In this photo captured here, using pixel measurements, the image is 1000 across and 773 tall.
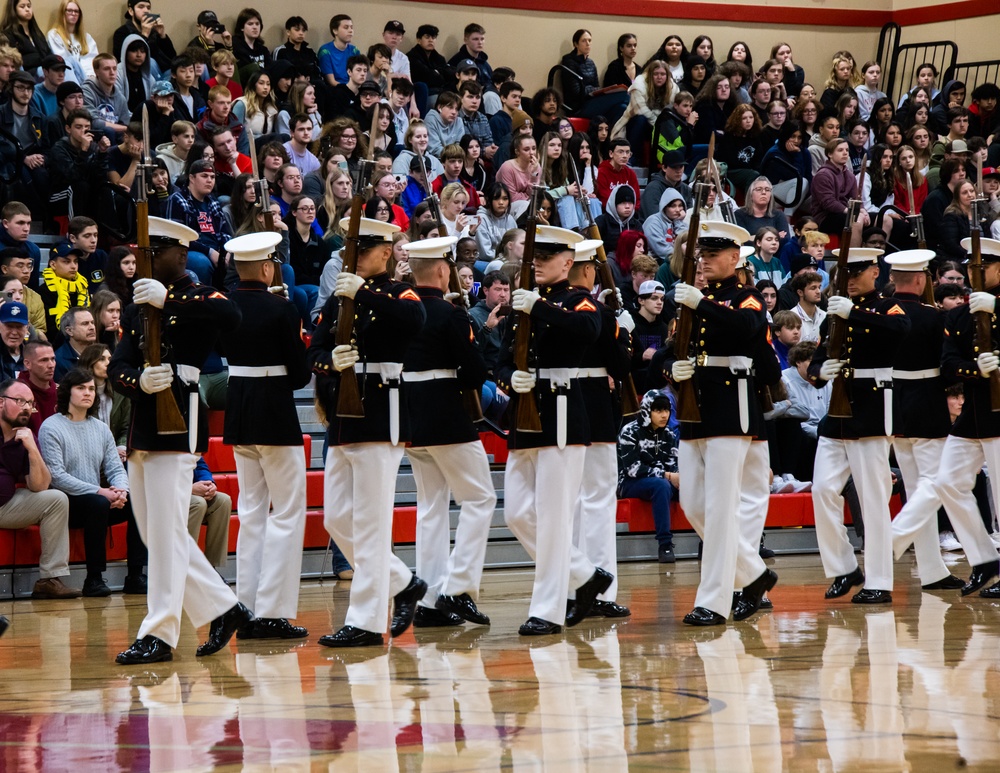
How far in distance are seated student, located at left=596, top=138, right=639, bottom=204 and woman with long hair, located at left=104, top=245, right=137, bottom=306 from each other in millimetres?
5986

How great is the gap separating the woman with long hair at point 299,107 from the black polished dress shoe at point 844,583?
24.9 ft

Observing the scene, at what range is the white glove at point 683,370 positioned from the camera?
7766 mm

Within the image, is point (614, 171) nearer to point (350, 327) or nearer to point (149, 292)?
point (350, 327)

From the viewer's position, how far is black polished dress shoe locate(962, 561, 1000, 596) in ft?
30.2

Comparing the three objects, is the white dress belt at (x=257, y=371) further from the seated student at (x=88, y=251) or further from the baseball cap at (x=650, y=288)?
the baseball cap at (x=650, y=288)

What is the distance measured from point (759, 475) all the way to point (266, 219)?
3218 millimetres

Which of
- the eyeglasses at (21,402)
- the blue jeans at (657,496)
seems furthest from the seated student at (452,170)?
the eyeglasses at (21,402)

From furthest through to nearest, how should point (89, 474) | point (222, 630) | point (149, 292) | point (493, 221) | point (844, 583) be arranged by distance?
point (493, 221)
point (89, 474)
point (844, 583)
point (222, 630)
point (149, 292)

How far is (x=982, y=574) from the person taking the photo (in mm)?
9258

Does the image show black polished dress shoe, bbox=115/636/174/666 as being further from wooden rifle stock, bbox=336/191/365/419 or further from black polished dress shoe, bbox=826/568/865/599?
black polished dress shoe, bbox=826/568/865/599

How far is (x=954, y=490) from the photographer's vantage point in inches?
364

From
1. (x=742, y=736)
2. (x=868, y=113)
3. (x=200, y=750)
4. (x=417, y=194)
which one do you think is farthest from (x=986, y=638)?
(x=868, y=113)

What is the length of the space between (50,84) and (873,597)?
875cm

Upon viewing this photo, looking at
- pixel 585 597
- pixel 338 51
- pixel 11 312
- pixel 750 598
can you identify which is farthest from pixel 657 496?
pixel 338 51
